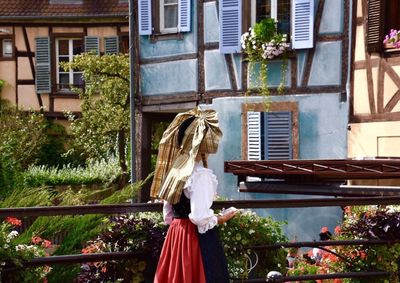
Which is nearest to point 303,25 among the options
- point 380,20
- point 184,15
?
point 380,20

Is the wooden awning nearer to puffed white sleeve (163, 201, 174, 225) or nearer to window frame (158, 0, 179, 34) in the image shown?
window frame (158, 0, 179, 34)

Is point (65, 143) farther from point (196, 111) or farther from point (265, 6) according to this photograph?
point (196, 111)

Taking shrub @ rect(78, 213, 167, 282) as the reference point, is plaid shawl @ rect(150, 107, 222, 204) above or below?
above

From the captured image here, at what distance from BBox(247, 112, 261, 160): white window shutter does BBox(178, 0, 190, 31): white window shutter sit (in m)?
1.89

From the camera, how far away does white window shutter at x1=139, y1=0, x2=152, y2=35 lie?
18.5 metres

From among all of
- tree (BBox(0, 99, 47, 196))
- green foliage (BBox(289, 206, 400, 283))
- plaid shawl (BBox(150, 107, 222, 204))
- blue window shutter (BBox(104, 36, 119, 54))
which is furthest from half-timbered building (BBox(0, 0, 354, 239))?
plaid shawl (BBox(150, 107, 222, 204))

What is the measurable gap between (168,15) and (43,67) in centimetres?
1090

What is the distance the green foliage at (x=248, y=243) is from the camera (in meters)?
6.94

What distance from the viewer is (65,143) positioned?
2816cm

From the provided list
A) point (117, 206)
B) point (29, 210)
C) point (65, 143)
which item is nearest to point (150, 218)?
point (117, 206)

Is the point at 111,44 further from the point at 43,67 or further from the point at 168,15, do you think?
the point at 168,15

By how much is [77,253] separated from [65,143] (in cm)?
2187

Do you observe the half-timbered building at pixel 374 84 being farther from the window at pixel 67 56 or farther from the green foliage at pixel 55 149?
the window at pixel 67 56

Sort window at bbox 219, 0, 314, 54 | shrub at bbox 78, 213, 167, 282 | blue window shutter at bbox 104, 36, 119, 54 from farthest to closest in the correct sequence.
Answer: blue window shutter at bbox 104, 36, 119, 54 → window at bbox 219, 0, 314, 54 → shrub at bbox 78, 213, 167, 282
